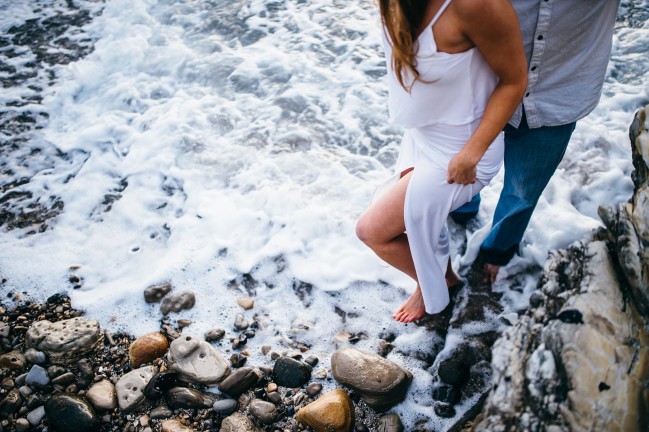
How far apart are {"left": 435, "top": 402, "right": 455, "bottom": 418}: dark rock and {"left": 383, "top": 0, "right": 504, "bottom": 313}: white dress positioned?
732mm

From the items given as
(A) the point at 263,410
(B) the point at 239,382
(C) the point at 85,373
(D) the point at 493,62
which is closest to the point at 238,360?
(B) the point at 239,382

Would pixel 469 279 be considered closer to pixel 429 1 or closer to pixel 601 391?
pixel 601 391

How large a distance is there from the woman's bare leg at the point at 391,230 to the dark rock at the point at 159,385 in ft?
4.85

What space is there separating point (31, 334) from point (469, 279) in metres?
3.10

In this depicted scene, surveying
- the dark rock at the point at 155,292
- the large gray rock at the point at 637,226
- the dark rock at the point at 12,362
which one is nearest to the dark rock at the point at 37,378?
the dark rock at the point at 12,362

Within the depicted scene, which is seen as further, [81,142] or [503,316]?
[81,142]

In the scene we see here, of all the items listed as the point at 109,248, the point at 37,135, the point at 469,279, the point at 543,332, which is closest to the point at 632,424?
the point at 543,332

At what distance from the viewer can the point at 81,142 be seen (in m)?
4.52

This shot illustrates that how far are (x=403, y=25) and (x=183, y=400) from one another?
2.38m

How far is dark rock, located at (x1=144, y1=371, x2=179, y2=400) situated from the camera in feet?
8.44

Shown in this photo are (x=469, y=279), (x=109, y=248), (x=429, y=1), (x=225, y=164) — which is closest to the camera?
(x=429, y=1)

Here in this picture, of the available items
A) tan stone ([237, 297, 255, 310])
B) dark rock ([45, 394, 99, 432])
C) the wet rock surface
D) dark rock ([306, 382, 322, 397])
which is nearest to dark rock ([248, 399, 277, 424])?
dark rock ([306, 382, 322, 397])

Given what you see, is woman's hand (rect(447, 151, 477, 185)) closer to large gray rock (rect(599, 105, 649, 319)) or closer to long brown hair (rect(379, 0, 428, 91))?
long brown hair (rect(379, 0, 428, 91))

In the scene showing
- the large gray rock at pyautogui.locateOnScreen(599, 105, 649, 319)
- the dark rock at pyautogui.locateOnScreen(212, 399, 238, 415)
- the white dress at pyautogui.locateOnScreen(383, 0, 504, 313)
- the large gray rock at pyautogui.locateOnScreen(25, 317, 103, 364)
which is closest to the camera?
the large gray rock at pyautogui.locateOnScreen(599, 105, 649, 319)
